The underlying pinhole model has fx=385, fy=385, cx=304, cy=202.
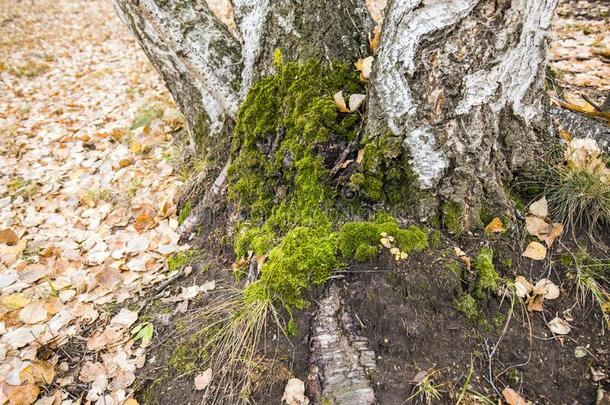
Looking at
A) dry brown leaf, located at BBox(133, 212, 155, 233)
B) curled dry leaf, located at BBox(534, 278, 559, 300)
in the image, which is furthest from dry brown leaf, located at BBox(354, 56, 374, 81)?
dry brown leaf, located at BBox(133, 212, 155, 233)

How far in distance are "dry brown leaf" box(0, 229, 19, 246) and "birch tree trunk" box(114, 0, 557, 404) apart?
178 centimetres

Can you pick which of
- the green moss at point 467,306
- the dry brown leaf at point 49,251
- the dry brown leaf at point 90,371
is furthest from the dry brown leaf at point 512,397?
the dry brown leaf at point 49,251

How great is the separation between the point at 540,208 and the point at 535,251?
238mm

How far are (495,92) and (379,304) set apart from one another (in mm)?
1066

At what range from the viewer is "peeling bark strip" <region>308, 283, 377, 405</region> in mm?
1550

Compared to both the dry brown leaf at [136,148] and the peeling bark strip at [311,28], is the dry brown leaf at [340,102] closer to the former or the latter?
the peeling bark strip at [311,28]

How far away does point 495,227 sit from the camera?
186 cm

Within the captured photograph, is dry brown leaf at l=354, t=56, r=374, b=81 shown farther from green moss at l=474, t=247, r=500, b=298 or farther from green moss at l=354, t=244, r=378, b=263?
green moss at l=474, t=247, r=500, b=298

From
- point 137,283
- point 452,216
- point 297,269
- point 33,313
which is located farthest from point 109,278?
point 452,216

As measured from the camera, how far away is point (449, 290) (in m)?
1.72

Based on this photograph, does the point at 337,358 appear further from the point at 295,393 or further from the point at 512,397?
the point at 512,397

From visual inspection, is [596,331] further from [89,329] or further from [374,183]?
[89,329]

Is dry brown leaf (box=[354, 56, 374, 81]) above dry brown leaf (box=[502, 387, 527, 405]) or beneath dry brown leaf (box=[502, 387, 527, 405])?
above

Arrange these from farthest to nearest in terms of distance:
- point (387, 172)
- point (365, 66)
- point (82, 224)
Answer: point (82, 224) < point (365, 66) < point (387, 172)
